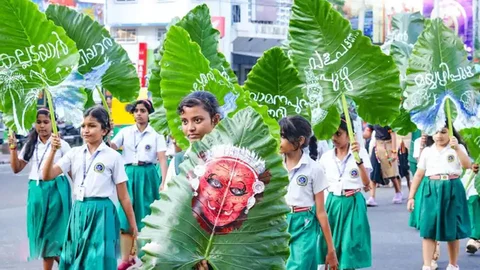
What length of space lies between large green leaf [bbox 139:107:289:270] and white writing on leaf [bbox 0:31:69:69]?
387 centimetres

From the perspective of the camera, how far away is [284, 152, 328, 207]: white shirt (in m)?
6.40

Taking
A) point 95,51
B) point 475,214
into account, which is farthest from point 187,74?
point 475,214

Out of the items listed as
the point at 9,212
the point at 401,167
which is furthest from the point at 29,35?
the point at 401,167

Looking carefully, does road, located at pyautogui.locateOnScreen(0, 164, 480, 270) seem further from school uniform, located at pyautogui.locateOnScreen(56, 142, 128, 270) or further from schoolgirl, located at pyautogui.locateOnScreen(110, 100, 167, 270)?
school uniform, located at pyautogui.locateOnScreen(56, 142, 128, 270)

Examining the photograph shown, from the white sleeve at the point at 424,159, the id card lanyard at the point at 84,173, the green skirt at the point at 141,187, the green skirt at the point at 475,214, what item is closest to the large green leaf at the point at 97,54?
the green skirt at the point at 141,187

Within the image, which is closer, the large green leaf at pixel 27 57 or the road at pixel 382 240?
the large green leaf at pixel 27 57

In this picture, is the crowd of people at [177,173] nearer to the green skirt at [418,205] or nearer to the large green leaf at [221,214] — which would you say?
the green skirt at [418,205]

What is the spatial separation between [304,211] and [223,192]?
283 cm

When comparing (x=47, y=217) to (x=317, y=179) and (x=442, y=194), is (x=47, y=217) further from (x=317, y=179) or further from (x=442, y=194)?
(x=442, y=194)

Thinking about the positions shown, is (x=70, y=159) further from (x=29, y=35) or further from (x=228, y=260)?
(x=228, y=260)

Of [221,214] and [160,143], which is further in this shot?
[160,143]

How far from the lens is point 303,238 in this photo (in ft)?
21.3

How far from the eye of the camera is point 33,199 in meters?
8.42

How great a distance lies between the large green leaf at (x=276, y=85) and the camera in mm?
6805
